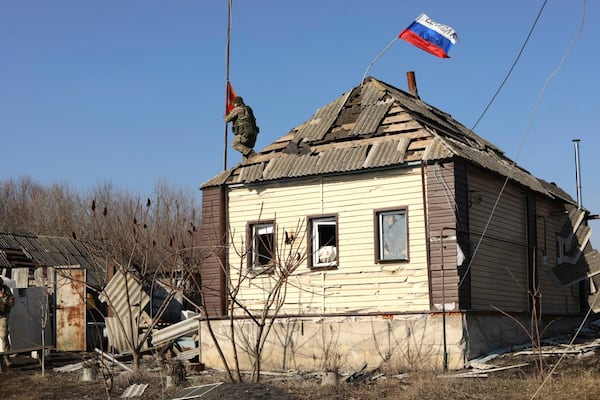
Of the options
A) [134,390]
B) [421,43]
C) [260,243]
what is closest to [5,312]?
[134,390]

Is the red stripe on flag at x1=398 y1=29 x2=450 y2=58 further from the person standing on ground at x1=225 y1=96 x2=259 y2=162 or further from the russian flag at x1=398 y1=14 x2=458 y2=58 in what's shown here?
the person standing on ground at x1=225 y1=96 x2=259 y2=162

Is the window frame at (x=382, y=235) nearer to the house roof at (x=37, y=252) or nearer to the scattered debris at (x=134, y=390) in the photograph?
the scattered debris at (x=134, y=390)

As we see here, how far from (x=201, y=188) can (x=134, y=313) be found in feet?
14.6

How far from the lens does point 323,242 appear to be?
19.5 meters

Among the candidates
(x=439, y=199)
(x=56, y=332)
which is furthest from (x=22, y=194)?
(x=439, y=199)

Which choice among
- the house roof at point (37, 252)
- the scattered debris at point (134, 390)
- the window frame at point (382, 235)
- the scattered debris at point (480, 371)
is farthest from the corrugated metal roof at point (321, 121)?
the house roof at point (37, 252)

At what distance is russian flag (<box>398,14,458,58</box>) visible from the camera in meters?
20.4

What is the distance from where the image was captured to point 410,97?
23.5 m

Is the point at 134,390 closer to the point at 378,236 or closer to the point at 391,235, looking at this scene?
the point at 378,236

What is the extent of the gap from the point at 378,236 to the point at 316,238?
1.73 metres

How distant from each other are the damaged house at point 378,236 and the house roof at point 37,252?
12.8 metres

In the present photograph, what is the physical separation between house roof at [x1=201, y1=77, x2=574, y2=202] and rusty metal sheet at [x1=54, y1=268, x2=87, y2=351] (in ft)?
18.8

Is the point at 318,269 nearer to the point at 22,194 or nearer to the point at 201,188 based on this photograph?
the point at 201,188

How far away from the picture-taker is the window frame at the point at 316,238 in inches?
744
